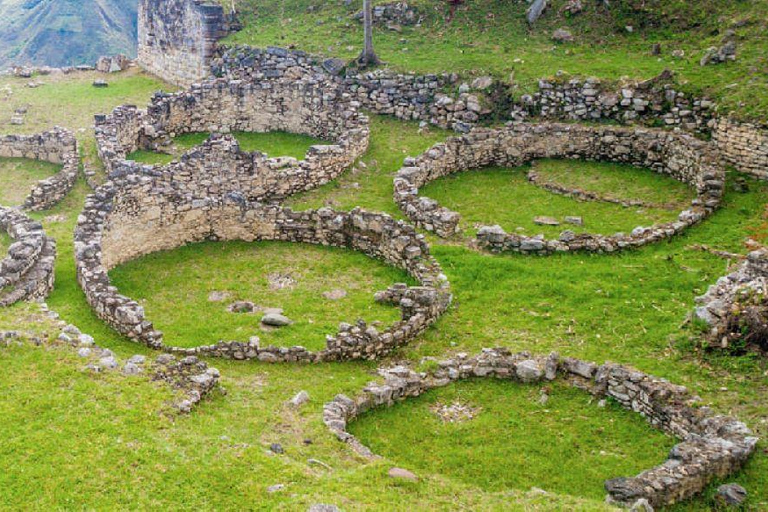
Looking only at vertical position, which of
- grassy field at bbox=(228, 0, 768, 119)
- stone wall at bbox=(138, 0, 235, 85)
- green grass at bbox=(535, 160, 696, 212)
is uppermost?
grassy field at bbox=(228, 0, 768, 119)

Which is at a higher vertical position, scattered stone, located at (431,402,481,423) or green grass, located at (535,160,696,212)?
green grass, located at (535,160,696,212)

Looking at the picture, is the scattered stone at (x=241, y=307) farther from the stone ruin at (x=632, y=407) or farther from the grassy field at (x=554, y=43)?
the grassy field at (x=554, y=43)

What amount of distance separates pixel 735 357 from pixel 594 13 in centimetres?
2202

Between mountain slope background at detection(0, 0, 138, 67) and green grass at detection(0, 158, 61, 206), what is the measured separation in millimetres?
33343

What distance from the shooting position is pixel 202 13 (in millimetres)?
40906

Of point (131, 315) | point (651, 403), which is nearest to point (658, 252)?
point (651, 403)

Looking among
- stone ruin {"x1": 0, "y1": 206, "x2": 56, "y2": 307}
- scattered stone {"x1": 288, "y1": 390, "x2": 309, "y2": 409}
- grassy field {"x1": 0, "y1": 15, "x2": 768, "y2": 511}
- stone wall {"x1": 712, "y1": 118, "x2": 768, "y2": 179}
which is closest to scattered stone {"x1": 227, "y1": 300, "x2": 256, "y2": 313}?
grassy field {"x1": 0, "y1": 15, "x2": 768, "y2": 511}

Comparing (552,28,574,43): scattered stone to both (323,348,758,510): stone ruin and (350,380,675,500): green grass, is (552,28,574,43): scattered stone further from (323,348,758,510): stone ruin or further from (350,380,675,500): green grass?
(350,380,675,500): green grass

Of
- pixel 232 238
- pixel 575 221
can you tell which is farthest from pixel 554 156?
pixel 232 238

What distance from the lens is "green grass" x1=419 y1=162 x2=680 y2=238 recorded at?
82.7 feet

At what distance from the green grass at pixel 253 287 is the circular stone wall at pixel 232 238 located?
0.36 metres

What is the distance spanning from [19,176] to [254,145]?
8300 mm

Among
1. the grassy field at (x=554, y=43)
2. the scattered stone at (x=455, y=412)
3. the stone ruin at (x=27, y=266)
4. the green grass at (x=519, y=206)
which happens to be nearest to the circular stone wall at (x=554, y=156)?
the green grass at (x=519, y=206)

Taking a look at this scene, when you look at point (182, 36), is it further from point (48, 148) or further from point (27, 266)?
point (27, 266)
